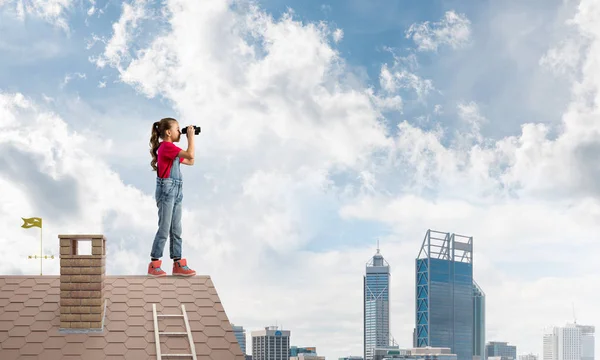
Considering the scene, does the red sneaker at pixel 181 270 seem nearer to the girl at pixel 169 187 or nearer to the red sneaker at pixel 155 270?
the girl at pixel 169 187

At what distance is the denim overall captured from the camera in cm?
1944

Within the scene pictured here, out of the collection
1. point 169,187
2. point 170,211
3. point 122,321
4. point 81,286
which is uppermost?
point 169,187

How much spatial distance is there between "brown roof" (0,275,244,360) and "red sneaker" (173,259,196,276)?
0.79ft

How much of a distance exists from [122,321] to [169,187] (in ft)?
11.7

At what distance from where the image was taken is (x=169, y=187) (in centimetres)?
1947

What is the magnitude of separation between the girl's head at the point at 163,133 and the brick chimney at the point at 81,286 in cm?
306

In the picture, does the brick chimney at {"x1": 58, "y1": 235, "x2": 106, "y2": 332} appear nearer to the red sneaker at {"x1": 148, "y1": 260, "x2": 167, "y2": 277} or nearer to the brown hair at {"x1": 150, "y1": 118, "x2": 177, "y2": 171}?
the red sneaker at {"x1": 148, "y1": 260, "x2": 167, "y2": 277}

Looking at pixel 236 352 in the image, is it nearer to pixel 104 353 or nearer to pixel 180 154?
pixel 104 353

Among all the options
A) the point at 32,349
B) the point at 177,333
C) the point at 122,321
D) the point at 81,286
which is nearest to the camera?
the point at 32,349

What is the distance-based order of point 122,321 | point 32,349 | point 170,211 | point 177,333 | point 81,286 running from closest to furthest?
point 32,349, point 177,333, point 81,286, point 122,321, point 170,211

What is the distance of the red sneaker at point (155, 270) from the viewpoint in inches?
771

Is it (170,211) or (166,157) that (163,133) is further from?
(170,211)

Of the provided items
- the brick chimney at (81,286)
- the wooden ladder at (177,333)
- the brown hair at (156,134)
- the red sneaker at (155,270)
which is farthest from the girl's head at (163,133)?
the wooden ladder at (177,333)

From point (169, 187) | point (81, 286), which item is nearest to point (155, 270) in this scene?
point (169, 187)
